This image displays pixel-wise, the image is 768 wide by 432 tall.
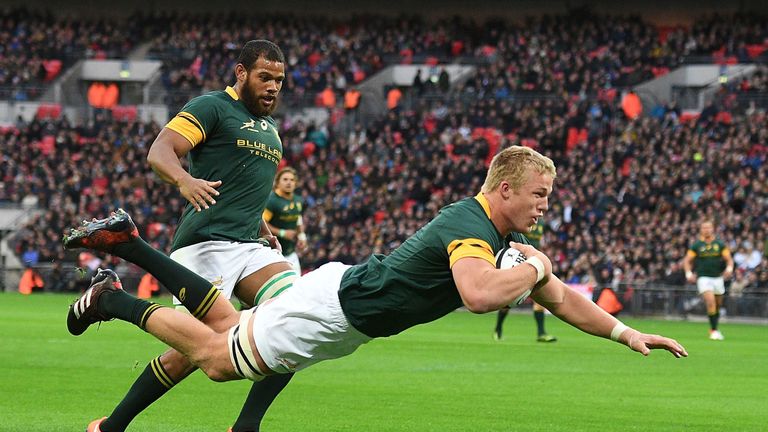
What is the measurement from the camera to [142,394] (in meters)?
7.87

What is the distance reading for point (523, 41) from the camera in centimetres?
4631

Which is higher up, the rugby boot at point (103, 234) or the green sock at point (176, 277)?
the rugby boot at point (103, 234)

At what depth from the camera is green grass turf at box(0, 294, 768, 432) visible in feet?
33.1

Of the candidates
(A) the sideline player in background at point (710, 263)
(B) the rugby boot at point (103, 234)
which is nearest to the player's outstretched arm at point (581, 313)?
(B) the rugby boot at point (103, 234)

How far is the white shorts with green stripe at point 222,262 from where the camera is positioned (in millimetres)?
8484

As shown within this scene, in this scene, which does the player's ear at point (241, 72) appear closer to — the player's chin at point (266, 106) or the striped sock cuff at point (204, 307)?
the player's chin at point (266, 106)

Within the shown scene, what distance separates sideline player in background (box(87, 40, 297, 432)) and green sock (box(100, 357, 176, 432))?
0.72 m

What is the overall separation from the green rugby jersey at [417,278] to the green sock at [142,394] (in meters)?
1.56

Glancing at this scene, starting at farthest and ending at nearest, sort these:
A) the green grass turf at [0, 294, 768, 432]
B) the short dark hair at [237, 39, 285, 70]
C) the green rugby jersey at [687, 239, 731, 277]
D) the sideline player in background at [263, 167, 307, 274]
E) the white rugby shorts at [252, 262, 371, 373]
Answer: the green rugby jersey at [687, 239, 731, 277] → the sideline player in background at [263, 167, 307, 274] → the green grass turf at [0, 294, 768, 432] → the short dark hair at [237, 39, 285, 70] → the white rugby shorts at [252, 262, 371, 373]

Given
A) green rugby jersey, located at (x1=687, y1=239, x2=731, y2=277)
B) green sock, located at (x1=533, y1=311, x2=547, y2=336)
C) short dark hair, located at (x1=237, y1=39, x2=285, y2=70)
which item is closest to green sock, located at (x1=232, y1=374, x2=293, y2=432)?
short dark hair, located at (x1=237, y1=39, x2=285, y2=70)

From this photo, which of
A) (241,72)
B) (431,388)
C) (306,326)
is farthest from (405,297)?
(431,388)

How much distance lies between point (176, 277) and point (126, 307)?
34cm

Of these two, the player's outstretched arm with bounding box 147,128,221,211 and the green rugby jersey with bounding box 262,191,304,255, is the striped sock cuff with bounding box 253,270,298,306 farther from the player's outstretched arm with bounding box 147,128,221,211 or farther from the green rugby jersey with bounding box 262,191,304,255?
the green rugby jersey with bounding box 262,191,304,255

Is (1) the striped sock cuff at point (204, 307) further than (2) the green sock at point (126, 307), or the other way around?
(1) the striped sock cuff at point (204, 307)
